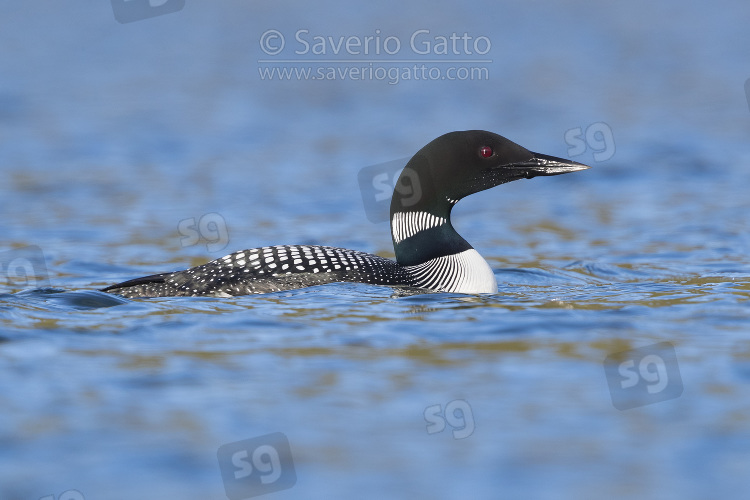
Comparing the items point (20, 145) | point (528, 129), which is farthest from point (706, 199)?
point (20, 145)

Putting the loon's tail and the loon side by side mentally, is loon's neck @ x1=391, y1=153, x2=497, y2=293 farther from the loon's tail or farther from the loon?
the loon's tail

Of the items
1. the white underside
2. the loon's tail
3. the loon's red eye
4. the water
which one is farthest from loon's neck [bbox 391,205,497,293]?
the loon's tail

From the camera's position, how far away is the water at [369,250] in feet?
11.9

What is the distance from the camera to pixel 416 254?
19.2 feet

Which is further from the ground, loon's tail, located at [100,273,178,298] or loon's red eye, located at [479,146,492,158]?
loon's red eye, located at [479,146,492,158]

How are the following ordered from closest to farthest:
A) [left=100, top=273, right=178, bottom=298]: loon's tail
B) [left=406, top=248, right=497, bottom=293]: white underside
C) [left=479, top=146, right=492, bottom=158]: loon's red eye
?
[left=100, top=273, right=178, bottom=298]: loon's tail < [left=406, top=248, right=497, bottom=293]: white underside < [left=479, top=146, right=492, bottom=158]: loon's red eye

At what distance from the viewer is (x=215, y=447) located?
368cm

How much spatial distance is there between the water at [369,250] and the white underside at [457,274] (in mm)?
139

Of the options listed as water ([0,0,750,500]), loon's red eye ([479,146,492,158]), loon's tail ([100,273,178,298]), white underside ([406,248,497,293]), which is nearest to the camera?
water ([0,0,750,500])

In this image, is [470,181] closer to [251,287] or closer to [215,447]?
[251,287]

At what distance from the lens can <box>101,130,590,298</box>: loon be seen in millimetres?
5520

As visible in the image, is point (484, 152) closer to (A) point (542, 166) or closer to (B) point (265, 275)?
(A) point (542, 166)

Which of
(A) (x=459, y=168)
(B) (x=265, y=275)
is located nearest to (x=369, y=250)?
(A) (x=459, y=168)

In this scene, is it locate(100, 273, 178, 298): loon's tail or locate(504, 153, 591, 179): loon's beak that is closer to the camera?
locate(100, 273, 178, 298): loon's tail
